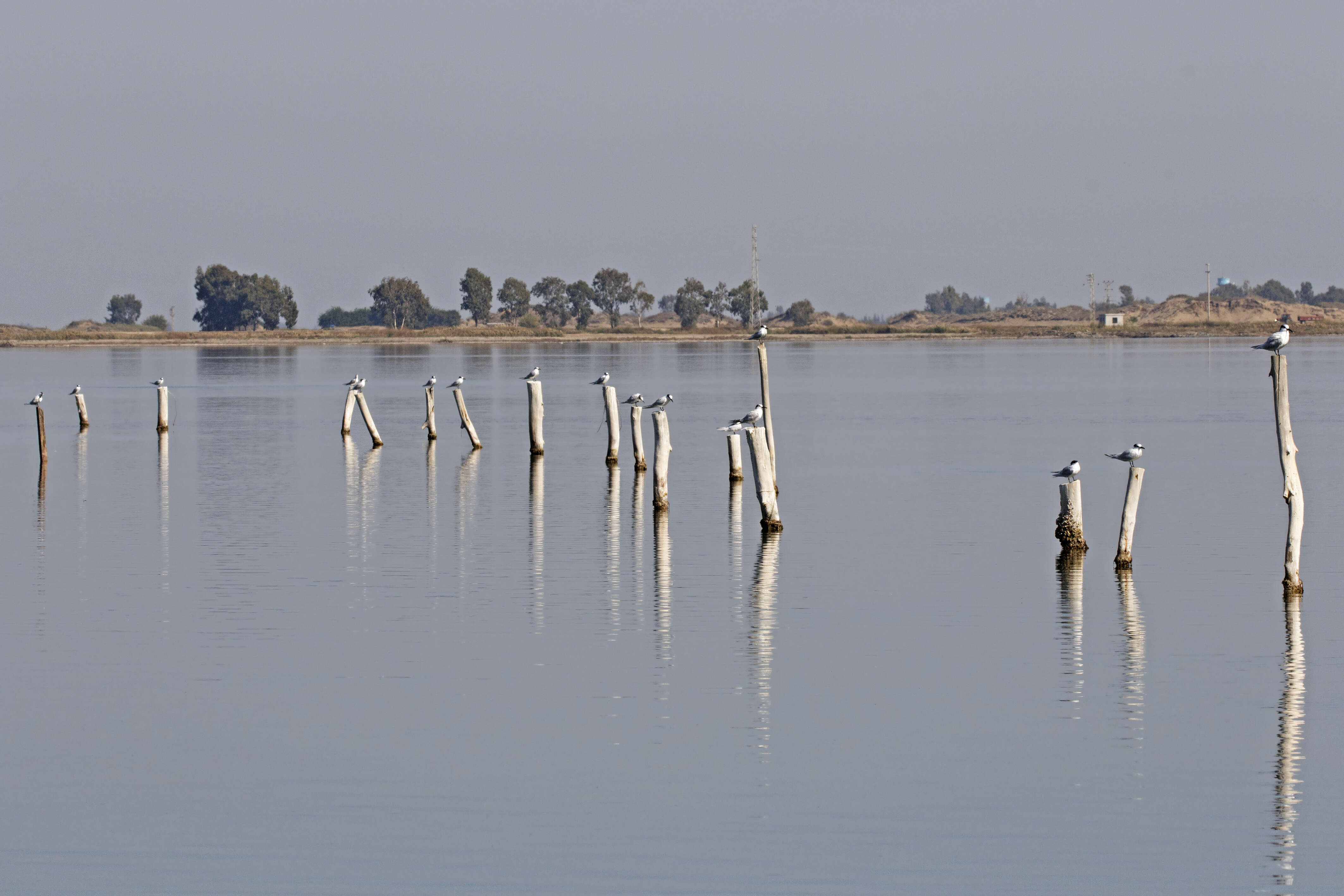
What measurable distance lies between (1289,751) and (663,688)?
5620mm

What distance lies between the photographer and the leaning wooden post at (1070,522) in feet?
75.8

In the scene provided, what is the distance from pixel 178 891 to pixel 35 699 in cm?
557

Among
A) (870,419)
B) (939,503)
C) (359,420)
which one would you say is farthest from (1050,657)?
(359,420)

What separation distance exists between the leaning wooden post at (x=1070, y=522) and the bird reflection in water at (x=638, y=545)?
6137mm

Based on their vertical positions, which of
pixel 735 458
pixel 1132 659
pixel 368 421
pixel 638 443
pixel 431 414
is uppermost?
pixel 431 414

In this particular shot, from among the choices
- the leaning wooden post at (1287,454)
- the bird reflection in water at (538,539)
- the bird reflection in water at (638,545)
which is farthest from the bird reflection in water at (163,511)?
the leaning wooden post at (1287,454)

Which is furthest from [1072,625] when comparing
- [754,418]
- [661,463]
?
[661,463]

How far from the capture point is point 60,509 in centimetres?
3031

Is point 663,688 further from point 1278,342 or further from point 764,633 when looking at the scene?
point 1278,342

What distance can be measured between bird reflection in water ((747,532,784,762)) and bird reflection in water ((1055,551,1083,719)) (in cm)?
277

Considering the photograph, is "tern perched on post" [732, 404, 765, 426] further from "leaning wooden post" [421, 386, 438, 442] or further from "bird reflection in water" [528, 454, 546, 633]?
"leaning wooden post" [421, 386, 438, 442]

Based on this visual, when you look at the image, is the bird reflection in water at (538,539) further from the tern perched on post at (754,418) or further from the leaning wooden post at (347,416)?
the leaning wooden post at (347,416)

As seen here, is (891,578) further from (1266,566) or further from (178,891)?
(178,891)

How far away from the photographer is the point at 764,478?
26.0 metres
